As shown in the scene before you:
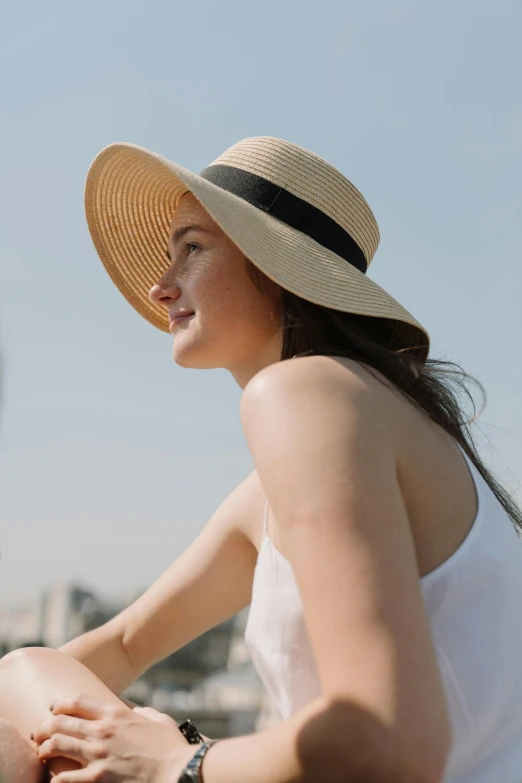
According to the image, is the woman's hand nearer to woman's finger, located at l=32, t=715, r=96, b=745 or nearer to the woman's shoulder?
woman's finger, located at l=32, t=715, r=96, b=745

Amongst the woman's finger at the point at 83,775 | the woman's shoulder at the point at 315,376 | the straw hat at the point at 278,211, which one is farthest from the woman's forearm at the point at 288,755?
the straw hat at the point at 278,211

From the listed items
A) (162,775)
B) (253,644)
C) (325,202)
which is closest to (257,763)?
(162,775)

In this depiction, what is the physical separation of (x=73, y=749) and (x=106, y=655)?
1.06 meters

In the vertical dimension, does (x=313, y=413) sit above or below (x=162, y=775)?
above

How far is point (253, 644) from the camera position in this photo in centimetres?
161

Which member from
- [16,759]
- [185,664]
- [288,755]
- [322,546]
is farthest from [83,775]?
[185,664]

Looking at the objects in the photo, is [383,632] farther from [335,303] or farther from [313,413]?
[335,303]

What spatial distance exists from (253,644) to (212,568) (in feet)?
2.45

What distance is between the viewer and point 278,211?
217 centimetres

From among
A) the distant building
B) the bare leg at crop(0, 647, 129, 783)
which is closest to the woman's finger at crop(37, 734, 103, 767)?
the bare leg at crop(0, 647, 129, 783)

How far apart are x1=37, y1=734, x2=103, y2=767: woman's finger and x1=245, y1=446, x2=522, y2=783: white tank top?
336mm

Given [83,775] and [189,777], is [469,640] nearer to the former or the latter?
[189,777]

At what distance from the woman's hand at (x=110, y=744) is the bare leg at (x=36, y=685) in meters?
0.10

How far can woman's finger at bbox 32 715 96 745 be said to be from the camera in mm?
1445
